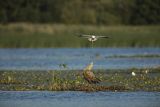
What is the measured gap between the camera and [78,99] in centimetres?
1808

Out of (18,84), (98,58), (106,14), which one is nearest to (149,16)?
(106,14)

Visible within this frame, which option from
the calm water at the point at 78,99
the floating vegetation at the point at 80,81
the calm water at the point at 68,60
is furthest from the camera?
the calm water at the point at 68,60

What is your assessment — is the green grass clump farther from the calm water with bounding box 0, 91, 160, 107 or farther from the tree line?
the calm water with bounding box 0, 91, 160, 107

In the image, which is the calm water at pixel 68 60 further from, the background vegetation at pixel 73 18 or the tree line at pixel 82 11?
the tree line at pixel 82 11

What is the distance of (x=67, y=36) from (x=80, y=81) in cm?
2484

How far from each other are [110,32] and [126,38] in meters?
2.55

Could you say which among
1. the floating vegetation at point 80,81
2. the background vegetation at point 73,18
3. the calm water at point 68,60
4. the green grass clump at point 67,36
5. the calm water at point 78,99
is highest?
the background vegetation at point 73,18

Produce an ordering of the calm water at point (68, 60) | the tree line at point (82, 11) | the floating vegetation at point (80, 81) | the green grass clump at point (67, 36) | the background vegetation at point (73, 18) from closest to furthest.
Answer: the floating vegetation at point (80, 81)
the calm water at point (68, 60)
the green grass clump at point (67, 36)
the background vegetation at point (73, 18)
the tree line at point (82, 11)

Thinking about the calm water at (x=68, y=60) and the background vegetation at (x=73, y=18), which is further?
the background vegetation at (x=73, y=18)

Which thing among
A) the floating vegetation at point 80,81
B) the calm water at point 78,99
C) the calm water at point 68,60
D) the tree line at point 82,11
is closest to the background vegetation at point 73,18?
the tree line at point 82,11

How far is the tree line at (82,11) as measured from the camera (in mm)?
57000

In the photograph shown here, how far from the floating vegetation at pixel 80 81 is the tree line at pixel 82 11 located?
103 feet

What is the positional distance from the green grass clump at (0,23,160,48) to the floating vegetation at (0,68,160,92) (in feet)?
57.4

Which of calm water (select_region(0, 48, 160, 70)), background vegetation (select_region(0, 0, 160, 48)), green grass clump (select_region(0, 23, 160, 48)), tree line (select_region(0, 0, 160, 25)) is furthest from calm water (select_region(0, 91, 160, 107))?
tree line (select_region(0, 0, 160, 25))
